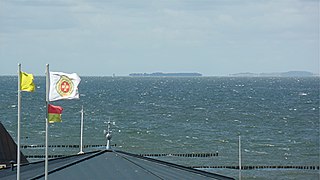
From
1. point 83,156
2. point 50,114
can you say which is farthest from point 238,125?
point 50,114

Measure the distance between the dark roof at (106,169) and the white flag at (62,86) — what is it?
3.34 meters

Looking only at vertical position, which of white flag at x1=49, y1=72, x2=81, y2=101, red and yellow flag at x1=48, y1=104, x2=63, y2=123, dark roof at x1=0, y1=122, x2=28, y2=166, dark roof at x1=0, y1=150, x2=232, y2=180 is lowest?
dark roof at x1=0, y1=122, x2=28, y2=166

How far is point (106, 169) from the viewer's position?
2817 cm

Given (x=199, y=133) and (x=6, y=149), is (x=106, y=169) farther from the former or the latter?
(x=199, y=133)

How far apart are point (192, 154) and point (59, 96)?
1940 inches

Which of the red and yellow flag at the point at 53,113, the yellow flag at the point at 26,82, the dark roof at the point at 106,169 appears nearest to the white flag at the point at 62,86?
the red and yellow flag at the point at 53,113

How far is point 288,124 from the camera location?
4213 inches

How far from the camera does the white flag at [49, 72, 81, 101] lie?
81.4ft

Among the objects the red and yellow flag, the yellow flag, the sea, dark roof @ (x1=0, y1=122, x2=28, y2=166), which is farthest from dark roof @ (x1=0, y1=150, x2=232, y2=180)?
the sea

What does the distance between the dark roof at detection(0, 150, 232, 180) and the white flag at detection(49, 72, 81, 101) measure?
334cm

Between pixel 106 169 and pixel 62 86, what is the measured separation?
4.58 metres

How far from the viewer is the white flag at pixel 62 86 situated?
24812mm

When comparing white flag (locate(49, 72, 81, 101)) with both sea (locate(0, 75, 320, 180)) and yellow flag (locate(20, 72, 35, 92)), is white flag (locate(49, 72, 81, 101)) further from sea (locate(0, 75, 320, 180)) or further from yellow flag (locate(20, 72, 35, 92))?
sea (locate(0, 75, 320, 180))

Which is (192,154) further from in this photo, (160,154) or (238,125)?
(238,125)
